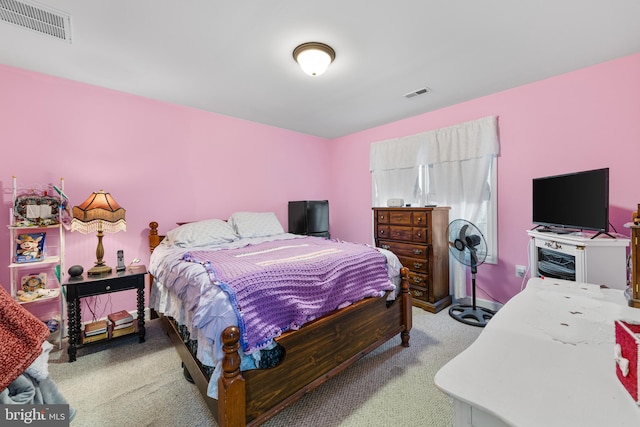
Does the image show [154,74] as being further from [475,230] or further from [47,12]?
[475,230]

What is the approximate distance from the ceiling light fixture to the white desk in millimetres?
2020

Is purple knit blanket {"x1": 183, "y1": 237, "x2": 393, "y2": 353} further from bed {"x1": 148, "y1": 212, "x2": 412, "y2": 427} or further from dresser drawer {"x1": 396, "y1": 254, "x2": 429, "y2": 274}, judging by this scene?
dresser drawer {"x1": 396, "y1": 254, "x2": 429, "y2": 274}

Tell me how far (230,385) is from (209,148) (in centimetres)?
286

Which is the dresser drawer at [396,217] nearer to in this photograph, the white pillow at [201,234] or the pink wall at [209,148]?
the pink wall at [209,148]

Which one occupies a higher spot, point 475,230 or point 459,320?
point 475,230

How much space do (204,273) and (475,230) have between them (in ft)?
8.48

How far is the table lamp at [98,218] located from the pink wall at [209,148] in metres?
0.41

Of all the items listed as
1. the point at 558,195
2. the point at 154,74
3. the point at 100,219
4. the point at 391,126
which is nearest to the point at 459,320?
the point at 558,195

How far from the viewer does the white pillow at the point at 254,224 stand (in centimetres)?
317

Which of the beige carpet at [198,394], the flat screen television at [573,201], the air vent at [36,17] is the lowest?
the beige carpet at [198,394]

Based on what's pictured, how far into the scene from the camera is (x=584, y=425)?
50 cm

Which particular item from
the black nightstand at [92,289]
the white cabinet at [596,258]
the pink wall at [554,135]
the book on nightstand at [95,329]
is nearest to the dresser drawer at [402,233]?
the pink wall at [554,135]

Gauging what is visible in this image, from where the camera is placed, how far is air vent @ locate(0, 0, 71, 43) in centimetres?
162


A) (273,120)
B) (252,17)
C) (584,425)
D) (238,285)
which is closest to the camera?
(584,425)
